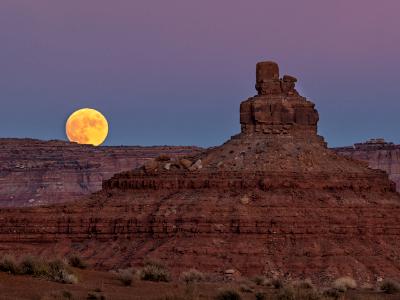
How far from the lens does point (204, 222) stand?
81625 mm

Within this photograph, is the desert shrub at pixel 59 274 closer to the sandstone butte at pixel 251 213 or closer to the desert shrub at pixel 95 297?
the desert shrub at pixel 95 297

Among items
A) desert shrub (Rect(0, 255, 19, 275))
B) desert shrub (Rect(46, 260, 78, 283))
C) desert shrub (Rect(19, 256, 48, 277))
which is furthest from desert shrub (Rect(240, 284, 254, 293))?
desert shrub (Rect(0, 255, 19, 275))

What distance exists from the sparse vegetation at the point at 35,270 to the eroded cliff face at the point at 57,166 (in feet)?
367

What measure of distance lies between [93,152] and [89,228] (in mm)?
82966

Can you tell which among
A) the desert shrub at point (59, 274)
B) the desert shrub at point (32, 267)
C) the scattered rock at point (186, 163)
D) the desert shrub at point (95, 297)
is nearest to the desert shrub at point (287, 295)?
the desert shrub at point (95, 297)

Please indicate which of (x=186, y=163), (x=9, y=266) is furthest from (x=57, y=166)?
(x=9, y=266)

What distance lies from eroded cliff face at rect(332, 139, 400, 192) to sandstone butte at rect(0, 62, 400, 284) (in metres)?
66.7

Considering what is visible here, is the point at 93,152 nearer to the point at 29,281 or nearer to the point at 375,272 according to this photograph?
the point at 375,272

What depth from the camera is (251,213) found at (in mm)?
81812

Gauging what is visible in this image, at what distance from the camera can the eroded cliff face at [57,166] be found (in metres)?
160

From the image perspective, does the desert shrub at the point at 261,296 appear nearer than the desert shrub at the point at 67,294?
No

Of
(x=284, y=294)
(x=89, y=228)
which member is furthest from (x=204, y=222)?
(x=284, y=294)

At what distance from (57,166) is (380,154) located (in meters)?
37.4

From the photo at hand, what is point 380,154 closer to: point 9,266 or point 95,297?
point 9,266
